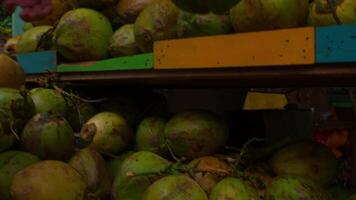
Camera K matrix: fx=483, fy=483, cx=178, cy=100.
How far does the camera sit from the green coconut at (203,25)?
1.32m

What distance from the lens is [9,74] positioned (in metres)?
1.59

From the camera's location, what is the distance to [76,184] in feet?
4.17

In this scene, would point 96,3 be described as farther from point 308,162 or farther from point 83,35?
point 308,162

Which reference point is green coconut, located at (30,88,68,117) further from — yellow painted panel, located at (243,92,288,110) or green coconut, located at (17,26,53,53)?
yellow painted panel, located at (243,92,288,110)

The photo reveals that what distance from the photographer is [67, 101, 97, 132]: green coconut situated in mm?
1854

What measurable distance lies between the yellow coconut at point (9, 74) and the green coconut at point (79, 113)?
0.85 ft

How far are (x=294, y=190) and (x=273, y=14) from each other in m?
0.43

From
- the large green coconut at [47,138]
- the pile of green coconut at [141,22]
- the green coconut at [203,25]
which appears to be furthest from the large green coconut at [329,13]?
the large green coconut at [47,138]

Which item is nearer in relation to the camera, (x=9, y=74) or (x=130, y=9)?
(x=9, y=74)

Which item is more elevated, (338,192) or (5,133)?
(5,133)

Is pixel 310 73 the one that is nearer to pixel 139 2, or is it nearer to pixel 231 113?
pixel 231 113

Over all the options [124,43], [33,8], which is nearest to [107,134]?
[124,43]

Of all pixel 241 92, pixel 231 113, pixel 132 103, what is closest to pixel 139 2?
pixel 132 103

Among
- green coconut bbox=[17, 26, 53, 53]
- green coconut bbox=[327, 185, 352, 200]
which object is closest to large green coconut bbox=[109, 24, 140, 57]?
green coconut bbox=[17, 26, 53, 53]
